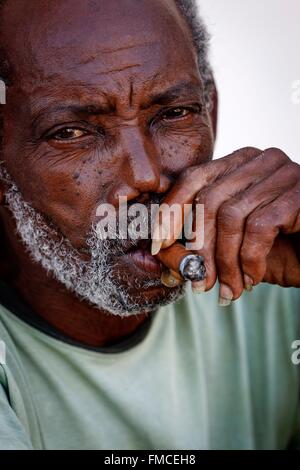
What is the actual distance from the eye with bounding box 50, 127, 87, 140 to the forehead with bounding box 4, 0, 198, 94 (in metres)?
0.13

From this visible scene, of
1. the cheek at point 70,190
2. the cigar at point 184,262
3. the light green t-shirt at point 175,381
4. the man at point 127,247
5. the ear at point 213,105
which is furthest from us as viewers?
the ear at point 213,105

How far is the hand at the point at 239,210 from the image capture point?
200cm

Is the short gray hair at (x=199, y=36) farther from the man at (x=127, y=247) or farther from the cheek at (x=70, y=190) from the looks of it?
the cheek at (x=70, y=190)

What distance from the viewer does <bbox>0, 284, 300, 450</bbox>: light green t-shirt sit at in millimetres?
2482

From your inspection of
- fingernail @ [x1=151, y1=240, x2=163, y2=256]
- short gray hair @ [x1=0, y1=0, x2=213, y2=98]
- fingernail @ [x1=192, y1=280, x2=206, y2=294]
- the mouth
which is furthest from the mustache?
short gray hair @ [x1=0, y1=0, x2=213, y2=98]

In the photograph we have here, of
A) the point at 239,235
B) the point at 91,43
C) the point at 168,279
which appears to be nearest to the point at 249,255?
the point at 239,235

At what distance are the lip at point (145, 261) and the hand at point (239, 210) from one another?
0.18 meters

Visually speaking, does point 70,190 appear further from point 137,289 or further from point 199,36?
point 199,36

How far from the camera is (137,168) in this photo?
6.95 ft

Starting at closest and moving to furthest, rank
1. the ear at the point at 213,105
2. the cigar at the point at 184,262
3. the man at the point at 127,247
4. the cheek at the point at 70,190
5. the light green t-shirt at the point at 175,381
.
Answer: the cigar at the point at 184,262 < the man at the point at 127,247 < the cheek at the point at 70,190 < the light green t-shirt at the point at 175,381 < the ear at the point at 213,105

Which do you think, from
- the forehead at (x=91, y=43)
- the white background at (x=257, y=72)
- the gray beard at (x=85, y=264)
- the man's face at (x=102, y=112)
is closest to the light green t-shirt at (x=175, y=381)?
the gray beard at (x=85, y=264)

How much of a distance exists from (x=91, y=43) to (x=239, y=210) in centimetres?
65

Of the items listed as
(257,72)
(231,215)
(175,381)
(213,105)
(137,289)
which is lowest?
(175,381)

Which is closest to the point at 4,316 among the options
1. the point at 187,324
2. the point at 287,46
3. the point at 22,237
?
the point at 22,237
